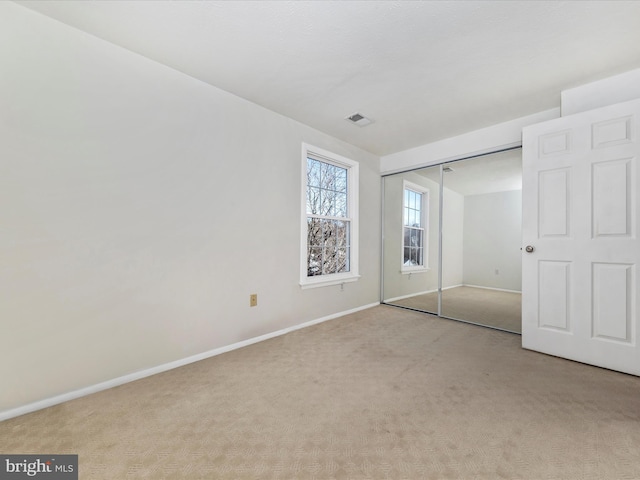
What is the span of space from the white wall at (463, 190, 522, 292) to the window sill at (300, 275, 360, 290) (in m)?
1.53

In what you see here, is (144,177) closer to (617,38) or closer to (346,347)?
(346,347)

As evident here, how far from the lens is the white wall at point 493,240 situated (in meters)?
3.17

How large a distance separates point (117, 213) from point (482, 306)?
13.0ft

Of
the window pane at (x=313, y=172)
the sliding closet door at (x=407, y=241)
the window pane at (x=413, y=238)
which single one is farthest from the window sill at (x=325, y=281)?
the window pane at (x=313, y=172)

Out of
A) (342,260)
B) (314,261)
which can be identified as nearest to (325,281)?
(314,261)

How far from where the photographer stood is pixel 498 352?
97.5 inches

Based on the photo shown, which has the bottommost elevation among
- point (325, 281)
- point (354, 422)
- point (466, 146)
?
point (354, 422)

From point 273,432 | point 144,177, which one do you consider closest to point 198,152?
point 144,177

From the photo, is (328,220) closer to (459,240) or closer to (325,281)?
(325,281)

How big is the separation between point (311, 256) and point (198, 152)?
168cm

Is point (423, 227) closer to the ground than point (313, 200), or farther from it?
closer to the ground

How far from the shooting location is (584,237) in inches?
89.1

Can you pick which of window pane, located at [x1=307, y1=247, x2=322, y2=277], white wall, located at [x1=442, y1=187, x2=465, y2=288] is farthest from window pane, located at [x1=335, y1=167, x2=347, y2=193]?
white wall, located at [x1=442, y1=187, x2=465, y2=288]

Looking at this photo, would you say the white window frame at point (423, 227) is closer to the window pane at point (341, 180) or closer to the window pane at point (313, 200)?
the window pane at point (341, 180)
